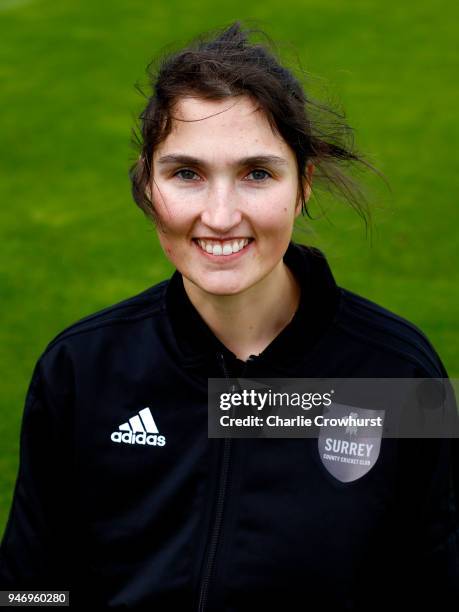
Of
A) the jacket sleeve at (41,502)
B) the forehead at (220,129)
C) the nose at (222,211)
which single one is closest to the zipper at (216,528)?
the jacket sleeve at (41,502)

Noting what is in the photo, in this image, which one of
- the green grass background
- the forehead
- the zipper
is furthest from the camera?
the green grass background

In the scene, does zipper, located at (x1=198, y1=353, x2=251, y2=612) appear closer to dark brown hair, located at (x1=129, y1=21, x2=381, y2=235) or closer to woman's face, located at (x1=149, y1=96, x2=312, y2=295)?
woman's face, located at (x1=149, y1=96, x2=312, y2=295)

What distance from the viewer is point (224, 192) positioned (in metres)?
1.84

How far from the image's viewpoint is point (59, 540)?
83.3 inches

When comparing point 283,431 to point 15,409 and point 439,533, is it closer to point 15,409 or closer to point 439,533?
point 439,533

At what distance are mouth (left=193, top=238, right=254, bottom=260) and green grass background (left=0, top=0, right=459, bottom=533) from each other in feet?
1.82

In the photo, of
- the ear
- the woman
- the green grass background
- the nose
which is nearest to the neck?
the woman

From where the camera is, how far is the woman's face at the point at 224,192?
6.04 feet

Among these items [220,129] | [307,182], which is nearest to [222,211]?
[220,129]

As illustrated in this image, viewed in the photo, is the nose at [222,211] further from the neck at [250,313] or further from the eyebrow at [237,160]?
the neck at [250,313]

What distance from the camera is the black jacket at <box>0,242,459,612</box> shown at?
1.96 m

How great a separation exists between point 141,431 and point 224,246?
1.34 feet

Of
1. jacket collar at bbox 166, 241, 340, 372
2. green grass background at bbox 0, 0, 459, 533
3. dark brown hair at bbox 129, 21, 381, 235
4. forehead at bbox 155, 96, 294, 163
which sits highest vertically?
green grass background at bbox 0, 0, 459, 533

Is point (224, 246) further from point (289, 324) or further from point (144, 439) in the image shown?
point (144, 439)
